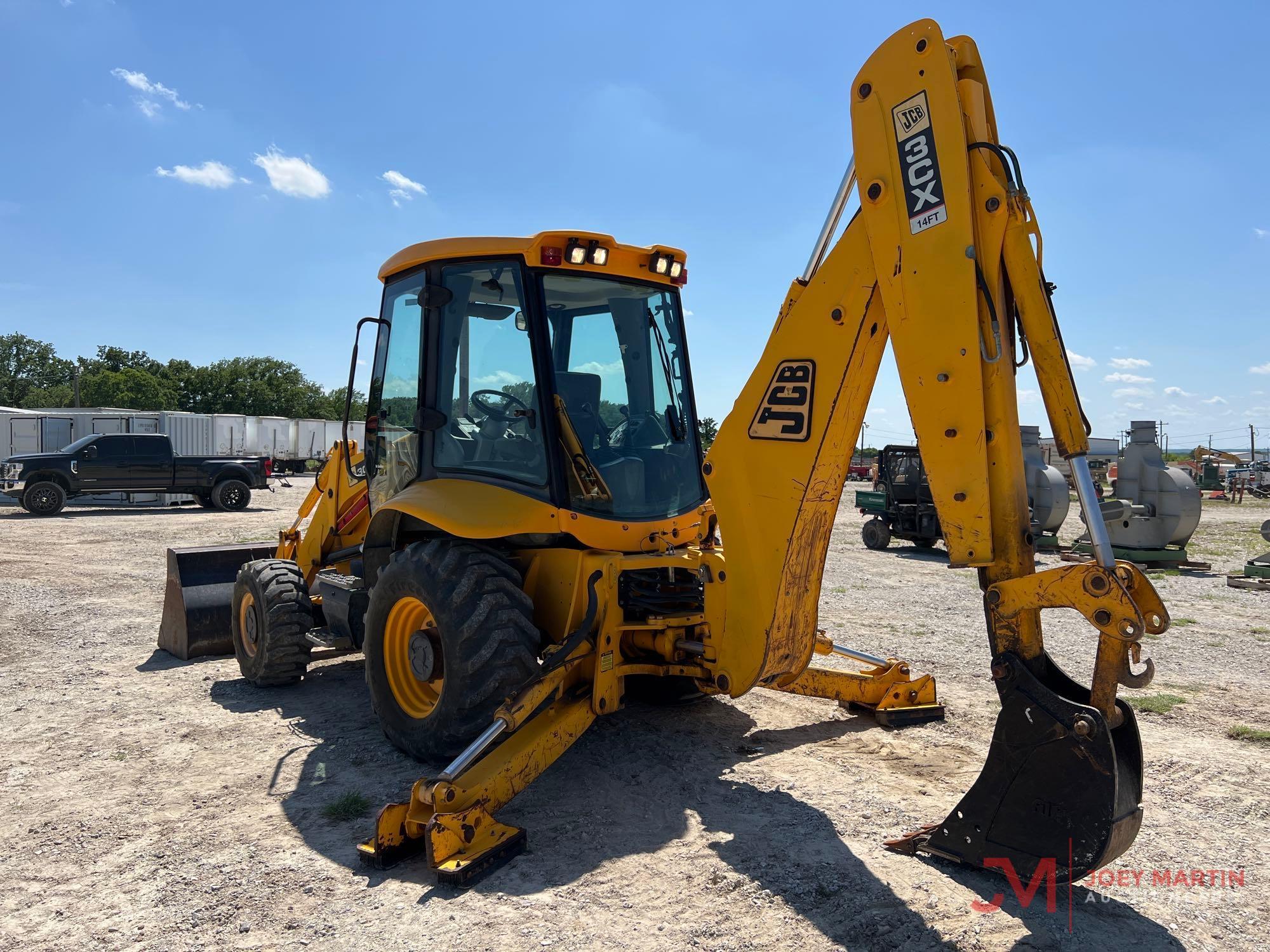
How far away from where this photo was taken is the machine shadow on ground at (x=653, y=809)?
3363mm

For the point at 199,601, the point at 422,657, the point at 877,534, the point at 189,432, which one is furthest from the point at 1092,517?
the point at 189,432

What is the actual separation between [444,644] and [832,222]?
8.92 ft

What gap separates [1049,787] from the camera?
10.2ft

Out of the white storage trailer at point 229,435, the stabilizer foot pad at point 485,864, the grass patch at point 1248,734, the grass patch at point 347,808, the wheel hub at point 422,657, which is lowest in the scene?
the grass patch at point 347,808

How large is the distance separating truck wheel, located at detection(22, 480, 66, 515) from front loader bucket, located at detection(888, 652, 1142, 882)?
2360 cm

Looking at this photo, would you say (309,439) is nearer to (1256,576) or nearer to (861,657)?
(1256,576)

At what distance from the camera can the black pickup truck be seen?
70.5ft

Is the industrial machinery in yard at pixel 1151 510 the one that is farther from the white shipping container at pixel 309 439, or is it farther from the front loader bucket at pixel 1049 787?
the white shipping container at pixel 309 439

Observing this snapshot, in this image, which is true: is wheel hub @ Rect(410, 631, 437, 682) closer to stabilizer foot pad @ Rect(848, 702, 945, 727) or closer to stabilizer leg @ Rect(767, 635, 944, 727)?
stabilizer leg @ Rect(767, 635, 944, 727)

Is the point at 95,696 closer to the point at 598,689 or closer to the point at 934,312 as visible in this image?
the point at 598,689

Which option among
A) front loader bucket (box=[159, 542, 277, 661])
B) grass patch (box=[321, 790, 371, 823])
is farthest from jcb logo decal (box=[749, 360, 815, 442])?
front loader bucket (box=[159, 542, 277, 661])

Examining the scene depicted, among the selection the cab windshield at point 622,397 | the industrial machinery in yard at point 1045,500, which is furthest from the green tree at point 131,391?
the cab windshield at point 622,397

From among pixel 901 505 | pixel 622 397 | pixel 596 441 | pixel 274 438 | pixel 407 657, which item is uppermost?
pixel 274 438

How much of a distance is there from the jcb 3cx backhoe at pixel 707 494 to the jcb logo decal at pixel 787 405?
0.01 metres
